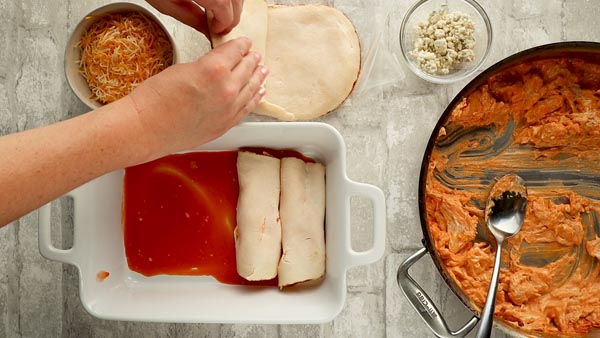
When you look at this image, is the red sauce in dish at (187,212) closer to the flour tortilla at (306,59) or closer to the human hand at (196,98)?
the flour tortilla at (306,59)

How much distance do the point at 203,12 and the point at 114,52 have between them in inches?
7.5

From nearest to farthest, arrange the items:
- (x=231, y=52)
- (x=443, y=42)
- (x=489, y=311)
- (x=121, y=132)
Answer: (x=121, y=132) → (x=231, y=52) → (x=489, y=311) → (x=443, y=42)

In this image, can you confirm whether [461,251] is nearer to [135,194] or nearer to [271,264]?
[271,264]

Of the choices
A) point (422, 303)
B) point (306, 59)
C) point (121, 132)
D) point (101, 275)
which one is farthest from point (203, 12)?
point (422, 303)

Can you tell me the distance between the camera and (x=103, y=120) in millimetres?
850

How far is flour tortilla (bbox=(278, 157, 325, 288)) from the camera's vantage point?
1156mm

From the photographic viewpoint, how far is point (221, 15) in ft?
3.32

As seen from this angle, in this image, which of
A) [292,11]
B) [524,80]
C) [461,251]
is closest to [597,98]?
[524,80]

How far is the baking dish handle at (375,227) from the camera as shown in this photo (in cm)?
105

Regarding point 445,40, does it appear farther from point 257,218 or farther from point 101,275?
point 101,275

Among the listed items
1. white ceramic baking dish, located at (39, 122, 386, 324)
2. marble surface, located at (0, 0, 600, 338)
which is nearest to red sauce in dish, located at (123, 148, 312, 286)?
white ceramic baking dish, located at (39, 122, 386, 324)

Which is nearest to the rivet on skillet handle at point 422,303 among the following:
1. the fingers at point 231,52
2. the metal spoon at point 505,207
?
the metal spoon at point 505,207

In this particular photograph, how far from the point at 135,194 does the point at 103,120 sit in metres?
0.40

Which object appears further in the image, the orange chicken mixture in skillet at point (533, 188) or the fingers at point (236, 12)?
the orange chicken mixture in skillet at point (533, 188)
